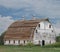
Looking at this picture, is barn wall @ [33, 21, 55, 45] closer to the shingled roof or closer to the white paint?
the white paint

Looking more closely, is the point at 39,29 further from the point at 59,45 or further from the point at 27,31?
the point at 59,45

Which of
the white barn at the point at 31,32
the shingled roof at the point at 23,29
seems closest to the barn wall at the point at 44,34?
the white barn at the point at 31,32

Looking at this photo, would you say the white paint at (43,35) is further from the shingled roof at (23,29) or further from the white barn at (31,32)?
the shingled roof at (23,29)

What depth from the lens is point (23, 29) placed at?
89.3 feet

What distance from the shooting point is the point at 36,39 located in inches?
1069

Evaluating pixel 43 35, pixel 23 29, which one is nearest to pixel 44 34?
pixel 43 35

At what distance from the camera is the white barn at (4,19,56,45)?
2703 cm

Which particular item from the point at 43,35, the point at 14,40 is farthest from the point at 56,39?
the point at 14,40

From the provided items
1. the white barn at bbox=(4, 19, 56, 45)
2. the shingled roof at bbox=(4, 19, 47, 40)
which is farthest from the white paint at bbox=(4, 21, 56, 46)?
the shingled roof at bbox=(4, 19, 47, 40)

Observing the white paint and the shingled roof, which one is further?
the white paint

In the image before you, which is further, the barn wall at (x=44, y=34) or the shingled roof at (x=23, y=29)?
the barn wall at (x=44, y=34)

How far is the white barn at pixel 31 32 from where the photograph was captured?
2703 centimetres

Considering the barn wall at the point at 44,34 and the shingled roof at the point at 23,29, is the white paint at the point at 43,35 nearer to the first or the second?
the barn wall at the point at 44,34

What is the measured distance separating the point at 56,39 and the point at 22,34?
3.41 metres
